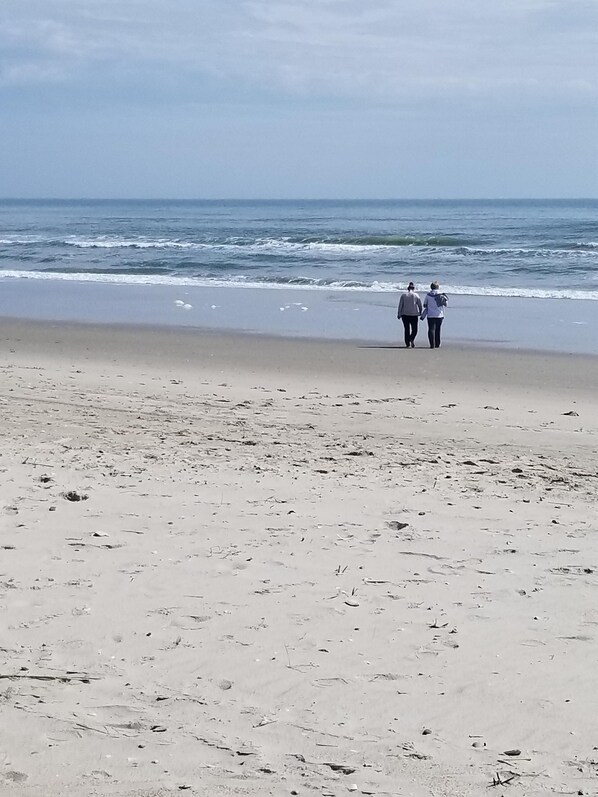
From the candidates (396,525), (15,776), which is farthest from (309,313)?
(15,776)

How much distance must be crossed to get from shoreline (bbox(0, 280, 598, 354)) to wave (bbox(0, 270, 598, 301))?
3.13ft

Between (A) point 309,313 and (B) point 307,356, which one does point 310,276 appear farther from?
(B) point 307,356

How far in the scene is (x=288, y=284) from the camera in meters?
28.6

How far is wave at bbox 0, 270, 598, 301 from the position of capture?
25453 mm

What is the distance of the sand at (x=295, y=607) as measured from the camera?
3518 mm

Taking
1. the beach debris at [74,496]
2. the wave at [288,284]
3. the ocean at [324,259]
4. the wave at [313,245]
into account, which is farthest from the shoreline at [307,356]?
the wave at [313,245]

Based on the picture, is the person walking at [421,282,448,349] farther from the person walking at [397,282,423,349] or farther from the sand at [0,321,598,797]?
the sand at [0,321,598,797]

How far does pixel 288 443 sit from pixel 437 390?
4.15m

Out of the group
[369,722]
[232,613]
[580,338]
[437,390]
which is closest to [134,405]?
[437,390]

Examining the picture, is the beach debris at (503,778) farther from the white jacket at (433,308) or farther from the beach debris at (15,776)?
the white jacket at (433,308)

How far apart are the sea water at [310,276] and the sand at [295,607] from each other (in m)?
9.34

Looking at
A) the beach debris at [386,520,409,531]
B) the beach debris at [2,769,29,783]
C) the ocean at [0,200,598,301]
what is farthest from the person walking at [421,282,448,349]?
the beach debris at [2,769,29,783]

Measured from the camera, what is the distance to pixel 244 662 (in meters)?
4.26

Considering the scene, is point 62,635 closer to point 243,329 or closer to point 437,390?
point 437,390
